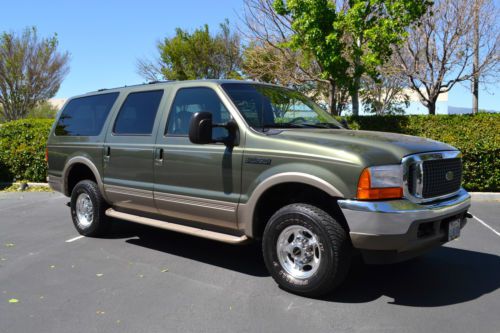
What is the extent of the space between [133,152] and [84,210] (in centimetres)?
166

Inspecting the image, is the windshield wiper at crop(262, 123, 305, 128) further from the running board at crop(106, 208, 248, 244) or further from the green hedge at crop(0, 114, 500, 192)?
the green hedge at crop(0, 114, 500, 192)

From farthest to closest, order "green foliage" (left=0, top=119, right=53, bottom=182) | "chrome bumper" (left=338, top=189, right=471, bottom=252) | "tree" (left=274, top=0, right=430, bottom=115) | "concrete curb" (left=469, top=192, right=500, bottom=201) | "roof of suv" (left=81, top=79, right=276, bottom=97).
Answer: "green foliage" (left=0, top=119, right=53, bottom=182) → "tree" (left=274, top=0, right=430, bottom=115) → "concrete curb" (left=469, top=192, right=500, bottom=201) → "roof of suv" (left=81, top=79, right=276, bottom=97) → "chrome bumper" (left=338, top=189, right=471, bottom=252)

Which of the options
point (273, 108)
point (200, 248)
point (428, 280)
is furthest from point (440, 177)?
point (200, 248)

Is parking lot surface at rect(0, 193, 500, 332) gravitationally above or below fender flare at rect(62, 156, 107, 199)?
below

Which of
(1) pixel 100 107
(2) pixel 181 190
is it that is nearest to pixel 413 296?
(2) pixel 181 190

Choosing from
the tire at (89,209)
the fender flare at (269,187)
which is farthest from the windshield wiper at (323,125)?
the tire at (89,209)

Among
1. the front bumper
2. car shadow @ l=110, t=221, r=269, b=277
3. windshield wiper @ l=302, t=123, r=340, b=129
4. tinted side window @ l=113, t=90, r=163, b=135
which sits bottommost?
car shadow @ l=110, t=221, r=269, b=277

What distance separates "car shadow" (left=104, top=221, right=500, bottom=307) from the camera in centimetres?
424

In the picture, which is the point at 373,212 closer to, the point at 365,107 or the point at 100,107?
the point at 100,107

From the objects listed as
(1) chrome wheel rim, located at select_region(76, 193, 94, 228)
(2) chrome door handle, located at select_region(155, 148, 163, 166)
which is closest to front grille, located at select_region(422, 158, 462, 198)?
(2) chrome door handle, located at select_region(155, 148, 163, 166)

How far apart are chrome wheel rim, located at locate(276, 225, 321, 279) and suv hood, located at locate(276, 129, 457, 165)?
800 mm

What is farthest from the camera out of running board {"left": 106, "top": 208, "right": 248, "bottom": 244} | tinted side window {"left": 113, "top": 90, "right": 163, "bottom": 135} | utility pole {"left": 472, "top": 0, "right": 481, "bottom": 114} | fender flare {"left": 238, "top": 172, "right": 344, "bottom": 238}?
utility pole {"left": 472, "top": 0, "right": 481, "bottom": 114}

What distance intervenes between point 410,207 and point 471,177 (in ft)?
22.4

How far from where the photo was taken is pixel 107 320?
382 cm
